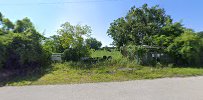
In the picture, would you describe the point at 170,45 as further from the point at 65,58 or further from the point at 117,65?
the point at 65,58

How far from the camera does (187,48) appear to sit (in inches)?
830

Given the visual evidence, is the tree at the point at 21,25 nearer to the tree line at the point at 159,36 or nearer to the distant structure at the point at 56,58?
the distant structure at the point at 56,58

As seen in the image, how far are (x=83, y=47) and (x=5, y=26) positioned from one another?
7.73 m

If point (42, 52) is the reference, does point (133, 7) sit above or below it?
above

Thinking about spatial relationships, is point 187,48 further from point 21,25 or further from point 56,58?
point 21,25

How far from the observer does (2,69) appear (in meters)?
18.8

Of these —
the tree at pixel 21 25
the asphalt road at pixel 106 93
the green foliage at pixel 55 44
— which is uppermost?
the tree at pixel 21 25

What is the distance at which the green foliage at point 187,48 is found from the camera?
70.0 ft

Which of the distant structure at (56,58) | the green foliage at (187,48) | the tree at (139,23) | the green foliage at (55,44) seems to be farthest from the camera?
the tree at (139,23)

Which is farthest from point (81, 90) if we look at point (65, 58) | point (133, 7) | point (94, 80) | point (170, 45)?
point (133, 7)

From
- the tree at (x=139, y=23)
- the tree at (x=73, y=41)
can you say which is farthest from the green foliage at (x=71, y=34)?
the tree at (x=139, y=23)

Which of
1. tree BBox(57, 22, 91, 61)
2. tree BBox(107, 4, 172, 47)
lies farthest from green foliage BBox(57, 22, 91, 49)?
tree BBox(107, 4, 172, 47)

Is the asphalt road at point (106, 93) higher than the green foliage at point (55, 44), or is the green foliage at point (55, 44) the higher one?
the green foliage at point (55, 44)

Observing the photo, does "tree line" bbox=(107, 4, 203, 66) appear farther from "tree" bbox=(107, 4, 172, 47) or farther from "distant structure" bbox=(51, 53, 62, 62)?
"distant structure" bbox=(51, 53, 62, 62)
